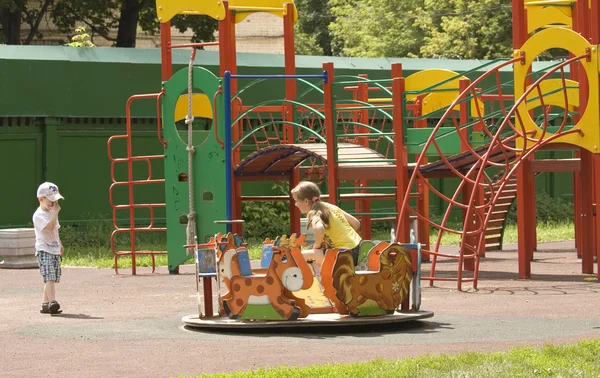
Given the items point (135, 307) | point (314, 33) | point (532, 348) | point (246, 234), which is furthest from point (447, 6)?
point (532, 348)

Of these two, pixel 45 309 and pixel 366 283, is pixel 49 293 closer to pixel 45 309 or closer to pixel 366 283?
pixel 45 309

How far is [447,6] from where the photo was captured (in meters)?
43.4

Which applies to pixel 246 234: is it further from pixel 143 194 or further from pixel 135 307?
pixel 135 307

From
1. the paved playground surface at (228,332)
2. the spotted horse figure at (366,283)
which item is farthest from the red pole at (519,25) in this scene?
the spotted horse figure at (366,283)

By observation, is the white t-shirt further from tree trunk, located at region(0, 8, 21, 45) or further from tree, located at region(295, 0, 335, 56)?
tree, located at region(295, 0, 335, 56)

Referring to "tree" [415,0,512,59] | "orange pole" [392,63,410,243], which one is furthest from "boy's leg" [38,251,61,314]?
"tree" [415,0,512,59]

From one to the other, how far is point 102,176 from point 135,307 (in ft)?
29.4

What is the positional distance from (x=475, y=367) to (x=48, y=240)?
5.40 meters

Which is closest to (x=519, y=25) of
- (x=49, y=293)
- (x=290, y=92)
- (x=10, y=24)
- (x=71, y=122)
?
(x=290, y=92)

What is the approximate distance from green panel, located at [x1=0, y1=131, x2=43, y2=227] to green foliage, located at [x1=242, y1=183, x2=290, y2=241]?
385cm

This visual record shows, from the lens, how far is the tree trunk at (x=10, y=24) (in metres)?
30.8

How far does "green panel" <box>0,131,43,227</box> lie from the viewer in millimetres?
19578

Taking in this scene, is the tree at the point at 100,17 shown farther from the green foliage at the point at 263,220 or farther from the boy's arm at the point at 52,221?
the boy's arm at the point at 52,221

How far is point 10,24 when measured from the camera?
102 ft
